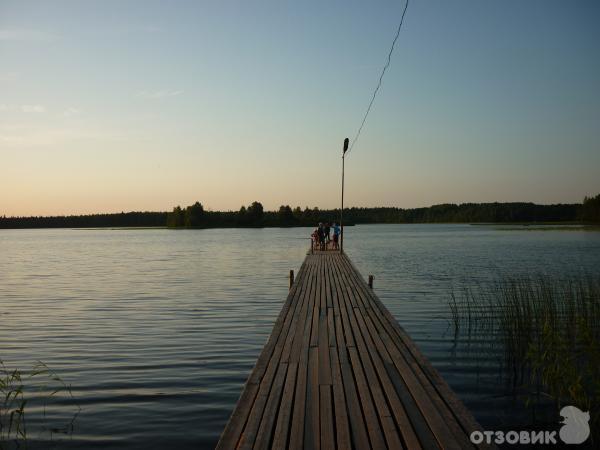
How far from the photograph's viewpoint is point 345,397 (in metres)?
5.21

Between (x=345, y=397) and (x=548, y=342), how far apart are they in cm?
368

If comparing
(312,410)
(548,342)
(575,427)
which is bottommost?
(575,427)

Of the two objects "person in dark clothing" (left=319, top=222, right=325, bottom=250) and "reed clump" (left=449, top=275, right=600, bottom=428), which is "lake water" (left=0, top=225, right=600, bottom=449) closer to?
"reed clump" (left=449, top=275, right=600, bottom=428)

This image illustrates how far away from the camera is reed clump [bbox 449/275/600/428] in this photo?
6.07 meters

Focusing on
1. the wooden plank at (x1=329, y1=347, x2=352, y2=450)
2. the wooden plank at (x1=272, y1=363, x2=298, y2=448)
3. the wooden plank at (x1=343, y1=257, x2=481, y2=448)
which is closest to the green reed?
the wooden plank at (x1=272, y1=363, x2=298, y2=448)

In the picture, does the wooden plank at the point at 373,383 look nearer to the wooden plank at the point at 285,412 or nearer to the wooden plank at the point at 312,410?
the wooden plank at the point at 312,410

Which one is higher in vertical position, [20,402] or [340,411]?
[340,411]


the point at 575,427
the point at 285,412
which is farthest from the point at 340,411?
the point at 575,427

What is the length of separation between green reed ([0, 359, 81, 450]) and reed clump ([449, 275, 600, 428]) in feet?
20.4

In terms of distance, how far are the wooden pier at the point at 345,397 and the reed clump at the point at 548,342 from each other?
1648mm

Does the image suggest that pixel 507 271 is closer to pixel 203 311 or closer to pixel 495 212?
pixel 203 311

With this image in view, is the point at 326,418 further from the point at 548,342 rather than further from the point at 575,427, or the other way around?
the point at 548,342

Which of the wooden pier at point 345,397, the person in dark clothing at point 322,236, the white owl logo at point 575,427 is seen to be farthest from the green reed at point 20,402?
the person in dark clothing at point 322,236

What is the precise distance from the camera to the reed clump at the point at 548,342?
6066 mm
